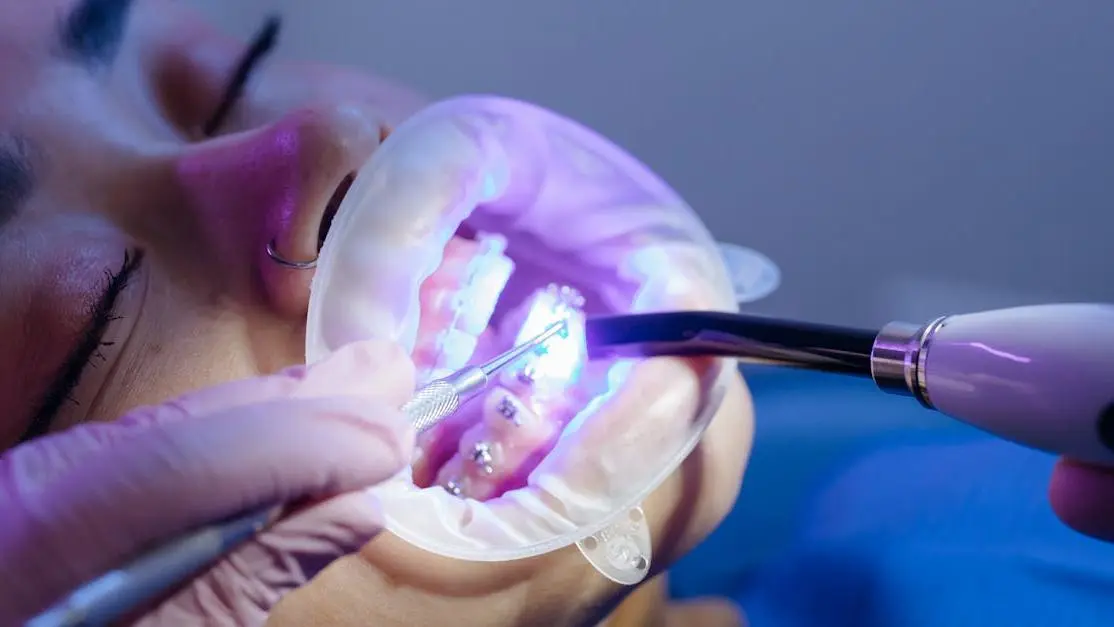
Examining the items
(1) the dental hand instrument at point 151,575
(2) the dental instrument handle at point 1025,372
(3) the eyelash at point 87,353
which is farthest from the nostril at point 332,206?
(2) the dental instrument handle at point 1025,372

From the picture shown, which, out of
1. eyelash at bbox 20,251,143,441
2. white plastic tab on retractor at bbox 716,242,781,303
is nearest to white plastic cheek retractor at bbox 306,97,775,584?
eyelash at bbox 20,251,143,441

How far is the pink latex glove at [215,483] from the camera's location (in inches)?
14.6

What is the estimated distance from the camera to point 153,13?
69 centimetres

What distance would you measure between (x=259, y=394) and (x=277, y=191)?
18 cm

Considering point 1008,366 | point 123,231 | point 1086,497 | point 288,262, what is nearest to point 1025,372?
point 1008,366

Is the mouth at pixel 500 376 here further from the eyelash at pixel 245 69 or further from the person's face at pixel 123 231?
the eyelash at pixel 245 69

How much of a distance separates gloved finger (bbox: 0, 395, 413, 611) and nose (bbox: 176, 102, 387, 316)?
17cm

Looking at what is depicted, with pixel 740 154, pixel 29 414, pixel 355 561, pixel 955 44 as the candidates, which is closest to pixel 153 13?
pixel 29 414

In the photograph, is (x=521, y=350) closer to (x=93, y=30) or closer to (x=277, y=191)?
(x=277, y=191)

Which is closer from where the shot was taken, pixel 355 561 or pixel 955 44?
pixel 355 561

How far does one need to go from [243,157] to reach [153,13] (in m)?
0.20

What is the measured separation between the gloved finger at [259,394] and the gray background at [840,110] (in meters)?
0.60

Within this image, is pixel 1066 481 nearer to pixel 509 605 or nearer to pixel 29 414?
pixel 509 605

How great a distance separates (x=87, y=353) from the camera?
529 mm
